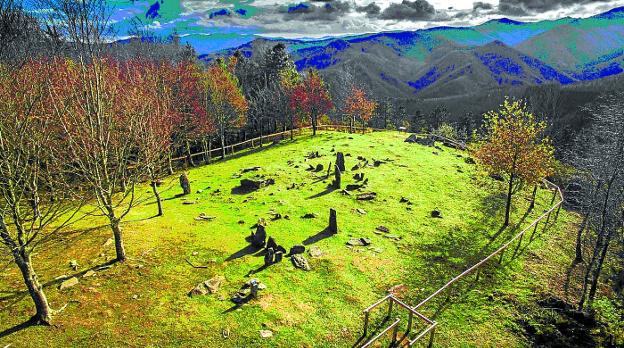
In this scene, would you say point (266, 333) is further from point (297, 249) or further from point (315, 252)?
point (315, 252)

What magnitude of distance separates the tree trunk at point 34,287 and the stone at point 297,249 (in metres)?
12.6

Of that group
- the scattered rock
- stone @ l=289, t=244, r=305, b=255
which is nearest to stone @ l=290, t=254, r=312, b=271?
stone @ l=289, t=244, r=305, b=255

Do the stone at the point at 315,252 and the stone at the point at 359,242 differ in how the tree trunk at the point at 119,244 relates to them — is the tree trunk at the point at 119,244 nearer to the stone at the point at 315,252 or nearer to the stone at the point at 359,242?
the stone at the point at 315,252

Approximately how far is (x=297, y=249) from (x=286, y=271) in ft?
7.60

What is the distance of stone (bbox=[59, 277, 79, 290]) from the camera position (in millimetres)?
16459

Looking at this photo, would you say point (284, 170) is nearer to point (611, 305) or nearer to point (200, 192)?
point (200, 192)

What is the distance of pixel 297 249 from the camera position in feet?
71.7

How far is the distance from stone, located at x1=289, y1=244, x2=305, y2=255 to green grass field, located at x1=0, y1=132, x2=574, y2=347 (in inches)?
45.4

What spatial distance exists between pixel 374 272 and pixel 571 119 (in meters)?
198

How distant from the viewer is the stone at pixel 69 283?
16.5 metres

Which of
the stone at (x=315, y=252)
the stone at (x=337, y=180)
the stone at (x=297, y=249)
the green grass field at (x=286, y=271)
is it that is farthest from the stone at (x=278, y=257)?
the stone at (x=337, y=180)

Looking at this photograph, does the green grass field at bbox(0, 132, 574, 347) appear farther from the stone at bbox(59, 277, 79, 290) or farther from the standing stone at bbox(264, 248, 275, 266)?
the standing stone at bbox(264, 248, 275, 266)

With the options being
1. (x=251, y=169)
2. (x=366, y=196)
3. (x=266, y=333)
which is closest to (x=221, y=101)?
(x=251, y=169)

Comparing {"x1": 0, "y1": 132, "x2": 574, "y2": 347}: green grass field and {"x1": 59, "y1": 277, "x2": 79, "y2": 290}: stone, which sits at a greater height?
{"x1": 59, "y1": 277, "x2": 79, "y2": 290}: stone
